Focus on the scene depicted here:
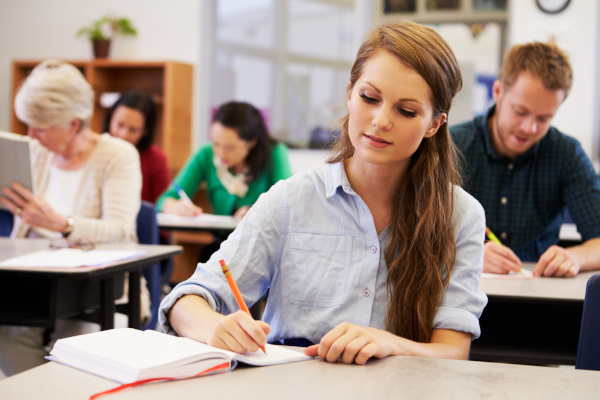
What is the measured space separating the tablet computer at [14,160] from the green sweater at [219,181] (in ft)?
4.70

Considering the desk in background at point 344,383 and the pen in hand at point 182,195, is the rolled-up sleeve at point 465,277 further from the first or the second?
the pen in hand at point 182,195

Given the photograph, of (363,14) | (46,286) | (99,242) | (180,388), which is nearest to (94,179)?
(99,242)

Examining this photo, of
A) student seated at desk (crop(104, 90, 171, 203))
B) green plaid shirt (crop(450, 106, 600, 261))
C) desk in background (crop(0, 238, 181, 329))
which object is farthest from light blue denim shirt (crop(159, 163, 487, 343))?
student seated at desk (crop(104, 90, 171, 203))

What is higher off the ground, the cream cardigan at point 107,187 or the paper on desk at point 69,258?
the cream cardigan at point 107,187

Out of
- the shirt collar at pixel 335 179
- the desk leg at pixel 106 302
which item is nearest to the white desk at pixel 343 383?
the shirt collar at pixel 335 179

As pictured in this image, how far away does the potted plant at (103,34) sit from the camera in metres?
5.81

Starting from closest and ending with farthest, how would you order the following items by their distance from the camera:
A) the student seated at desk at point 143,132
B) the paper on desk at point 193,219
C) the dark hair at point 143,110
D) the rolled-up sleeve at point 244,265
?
the rolled-up sleeve at point 244,265
the paper on desk at point 193,219
the student seated at desk at point 143,132
the dark hair at point 143,110

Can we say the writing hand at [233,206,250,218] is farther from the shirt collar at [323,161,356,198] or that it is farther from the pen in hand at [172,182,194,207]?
the shirt collar at [323,161,356,198]

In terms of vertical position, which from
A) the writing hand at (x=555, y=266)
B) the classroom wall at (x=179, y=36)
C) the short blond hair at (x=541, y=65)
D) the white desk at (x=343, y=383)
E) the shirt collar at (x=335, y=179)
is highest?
the classroom wall at (x=179, y=36)

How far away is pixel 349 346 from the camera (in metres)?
1.02

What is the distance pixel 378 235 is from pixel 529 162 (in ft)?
3.92

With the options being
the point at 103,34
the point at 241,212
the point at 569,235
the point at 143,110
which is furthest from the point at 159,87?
the point at 569,235

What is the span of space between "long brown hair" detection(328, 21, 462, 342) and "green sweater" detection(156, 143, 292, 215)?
2.36 metres

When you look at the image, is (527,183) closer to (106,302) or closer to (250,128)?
(106,302)
